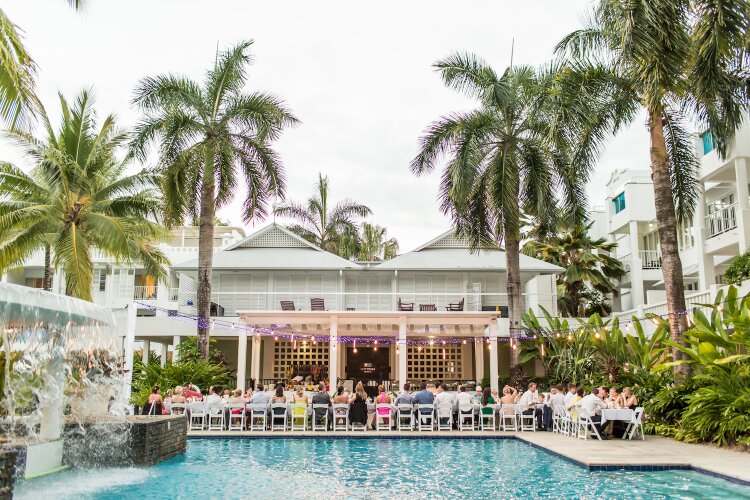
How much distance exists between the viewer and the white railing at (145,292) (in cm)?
3538

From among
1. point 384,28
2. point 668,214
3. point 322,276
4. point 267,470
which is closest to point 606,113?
point 668,214

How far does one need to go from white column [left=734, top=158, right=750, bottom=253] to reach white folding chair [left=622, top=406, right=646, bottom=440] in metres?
7.87

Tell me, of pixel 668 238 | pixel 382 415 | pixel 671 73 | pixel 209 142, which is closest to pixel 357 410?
pixel 382 415

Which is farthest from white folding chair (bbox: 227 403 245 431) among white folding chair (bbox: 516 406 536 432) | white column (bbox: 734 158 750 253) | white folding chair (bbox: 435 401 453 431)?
white column (bbox: 734 158 750 253)

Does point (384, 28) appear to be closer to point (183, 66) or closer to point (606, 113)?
point (606, 113)

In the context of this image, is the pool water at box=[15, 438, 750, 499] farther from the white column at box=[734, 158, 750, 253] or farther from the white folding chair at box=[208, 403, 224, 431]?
the white column at box=[734, 158, 750, 253]

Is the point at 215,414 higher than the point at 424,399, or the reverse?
the point at 424,399

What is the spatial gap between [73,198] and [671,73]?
1476 cm

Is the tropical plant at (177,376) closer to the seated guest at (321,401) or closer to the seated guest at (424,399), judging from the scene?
the seated guest at (321,401)

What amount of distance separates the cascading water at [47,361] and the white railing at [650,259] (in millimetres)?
26532

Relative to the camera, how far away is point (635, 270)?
3061cm

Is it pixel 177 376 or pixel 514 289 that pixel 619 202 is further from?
pixel 177 376

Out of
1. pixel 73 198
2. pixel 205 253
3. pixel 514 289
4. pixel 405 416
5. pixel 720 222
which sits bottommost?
pixel 405 416

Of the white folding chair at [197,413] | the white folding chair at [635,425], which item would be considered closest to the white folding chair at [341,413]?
the white folding chair at [197,413]
